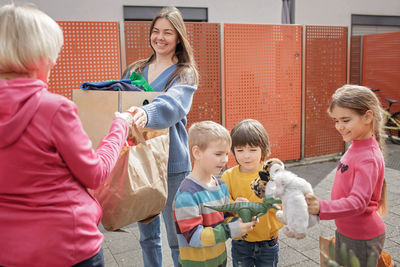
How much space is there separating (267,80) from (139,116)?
4.77 metres

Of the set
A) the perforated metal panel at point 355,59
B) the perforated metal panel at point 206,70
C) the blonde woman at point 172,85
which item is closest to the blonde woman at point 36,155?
the blonde woman at point 172,85

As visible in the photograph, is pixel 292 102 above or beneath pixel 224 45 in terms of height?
beneath

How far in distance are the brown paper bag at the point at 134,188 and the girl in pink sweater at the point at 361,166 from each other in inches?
38.1

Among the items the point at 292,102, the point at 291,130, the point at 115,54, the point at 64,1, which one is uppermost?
the point at 64,1

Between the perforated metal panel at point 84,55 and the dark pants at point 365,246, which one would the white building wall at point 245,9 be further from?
the dark pants at point 365,246

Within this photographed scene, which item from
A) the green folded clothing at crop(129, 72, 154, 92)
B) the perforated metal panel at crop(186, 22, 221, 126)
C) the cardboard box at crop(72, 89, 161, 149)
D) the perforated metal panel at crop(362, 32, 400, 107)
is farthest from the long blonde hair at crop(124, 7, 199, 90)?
the perforated metal panel at crop(362, 32, 400, 107)

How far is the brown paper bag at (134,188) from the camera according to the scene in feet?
6.48

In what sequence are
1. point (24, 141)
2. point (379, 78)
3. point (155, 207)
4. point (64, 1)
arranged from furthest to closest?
point (379, 78) → point (64, 1) → point (155, 207) → point (24, 141)

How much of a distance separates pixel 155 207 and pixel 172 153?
1.79ft

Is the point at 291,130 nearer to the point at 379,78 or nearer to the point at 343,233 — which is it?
the point at 379,78

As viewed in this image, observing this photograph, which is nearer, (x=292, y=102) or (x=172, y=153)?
(x=172, y=153)

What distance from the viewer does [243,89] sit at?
6434 millimetres

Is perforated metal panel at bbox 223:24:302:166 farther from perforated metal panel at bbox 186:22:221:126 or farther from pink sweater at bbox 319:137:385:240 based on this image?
pink sweater at bbox 319:137:385:240

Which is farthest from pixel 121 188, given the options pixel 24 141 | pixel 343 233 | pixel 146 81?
pixel 343 233
